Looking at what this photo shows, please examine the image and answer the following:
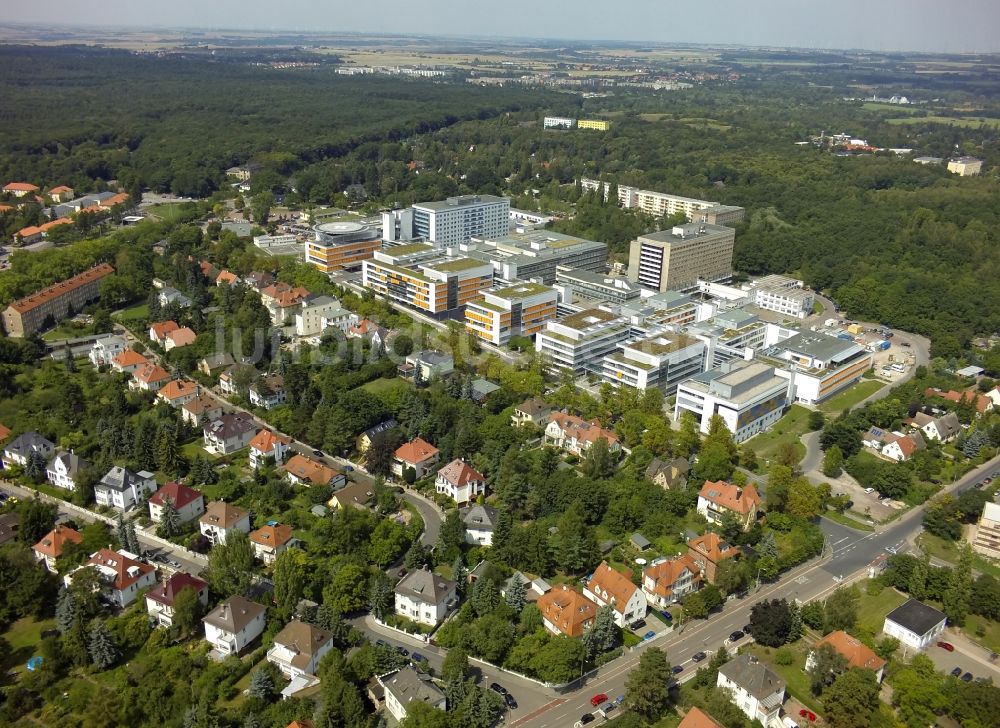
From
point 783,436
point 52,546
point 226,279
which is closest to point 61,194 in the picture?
point 226,279

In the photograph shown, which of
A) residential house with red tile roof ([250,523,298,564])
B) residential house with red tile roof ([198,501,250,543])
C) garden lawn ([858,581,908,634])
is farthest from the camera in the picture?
residential house with red tile roof ([198,501,250,543])

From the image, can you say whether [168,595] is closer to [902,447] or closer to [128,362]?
[128,362]

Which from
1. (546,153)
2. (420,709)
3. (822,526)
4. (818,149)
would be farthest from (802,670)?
(818,149)

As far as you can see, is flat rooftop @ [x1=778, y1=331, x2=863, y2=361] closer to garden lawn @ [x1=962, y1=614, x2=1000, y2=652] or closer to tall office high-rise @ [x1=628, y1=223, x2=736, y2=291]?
tall office high-rise @ [x1=628, y1=223, x2=736, y2=291]

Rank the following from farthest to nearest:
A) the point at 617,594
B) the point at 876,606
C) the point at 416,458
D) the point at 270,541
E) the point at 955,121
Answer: the point at 955,121 < the point at 416,458 < the point at 270,541 < the point at 876,606 < the point at 617,594

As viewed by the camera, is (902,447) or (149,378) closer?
(902,447)

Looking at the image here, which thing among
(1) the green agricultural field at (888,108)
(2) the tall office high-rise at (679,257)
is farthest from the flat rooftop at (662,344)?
(1) the green agricultural field at (888,108)

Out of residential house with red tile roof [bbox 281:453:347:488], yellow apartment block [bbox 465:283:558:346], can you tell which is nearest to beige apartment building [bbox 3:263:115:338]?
residential house with red tile roof [bbox 281:453:347:488]

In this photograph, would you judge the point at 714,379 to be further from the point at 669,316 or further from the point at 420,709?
the point at 420,709
